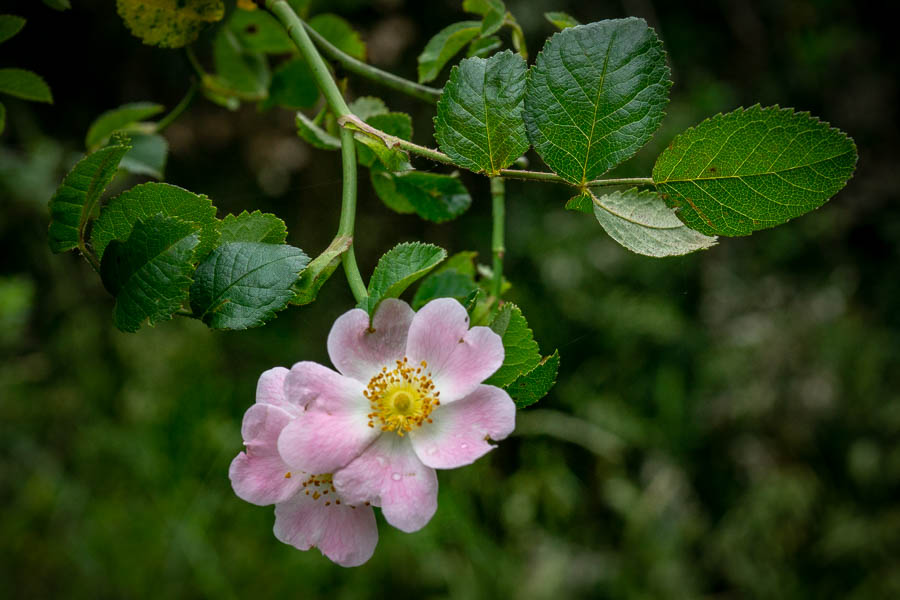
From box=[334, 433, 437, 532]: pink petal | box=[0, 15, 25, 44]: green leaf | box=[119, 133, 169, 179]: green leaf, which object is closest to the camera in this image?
box=[334, 433, 437, 532]: pink petal

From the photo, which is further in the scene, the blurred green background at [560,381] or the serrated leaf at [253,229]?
the blurred green background at [560,381]

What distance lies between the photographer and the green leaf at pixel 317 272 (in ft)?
1.03

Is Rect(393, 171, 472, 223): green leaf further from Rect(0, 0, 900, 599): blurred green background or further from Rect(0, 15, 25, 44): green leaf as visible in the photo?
Rect(0, 0, 900, 599): blurred green background

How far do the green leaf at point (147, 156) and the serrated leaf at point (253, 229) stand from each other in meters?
0.26

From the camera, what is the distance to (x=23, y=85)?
456mm

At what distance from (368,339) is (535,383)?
8 cm

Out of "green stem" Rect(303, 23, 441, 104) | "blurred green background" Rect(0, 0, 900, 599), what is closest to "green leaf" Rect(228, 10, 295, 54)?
"green stem" Rect(303, 23, 441, 104)

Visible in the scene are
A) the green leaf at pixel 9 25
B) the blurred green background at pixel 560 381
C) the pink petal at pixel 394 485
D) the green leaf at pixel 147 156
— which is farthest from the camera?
the blurred green background at pixel 560 381

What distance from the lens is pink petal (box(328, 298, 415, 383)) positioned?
310 millimetres

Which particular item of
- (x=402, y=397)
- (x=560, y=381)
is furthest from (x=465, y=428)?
(x=560, y=381)

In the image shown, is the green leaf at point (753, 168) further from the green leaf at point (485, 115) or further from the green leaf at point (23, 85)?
the green leaf at point (23, 85)

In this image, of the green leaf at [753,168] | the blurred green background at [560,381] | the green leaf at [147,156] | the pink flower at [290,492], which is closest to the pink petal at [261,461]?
the pink flower at [290,492]

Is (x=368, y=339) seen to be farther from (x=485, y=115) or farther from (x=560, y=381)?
(x=560, y=381)

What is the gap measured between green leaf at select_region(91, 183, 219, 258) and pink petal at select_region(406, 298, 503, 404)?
0.36ft
